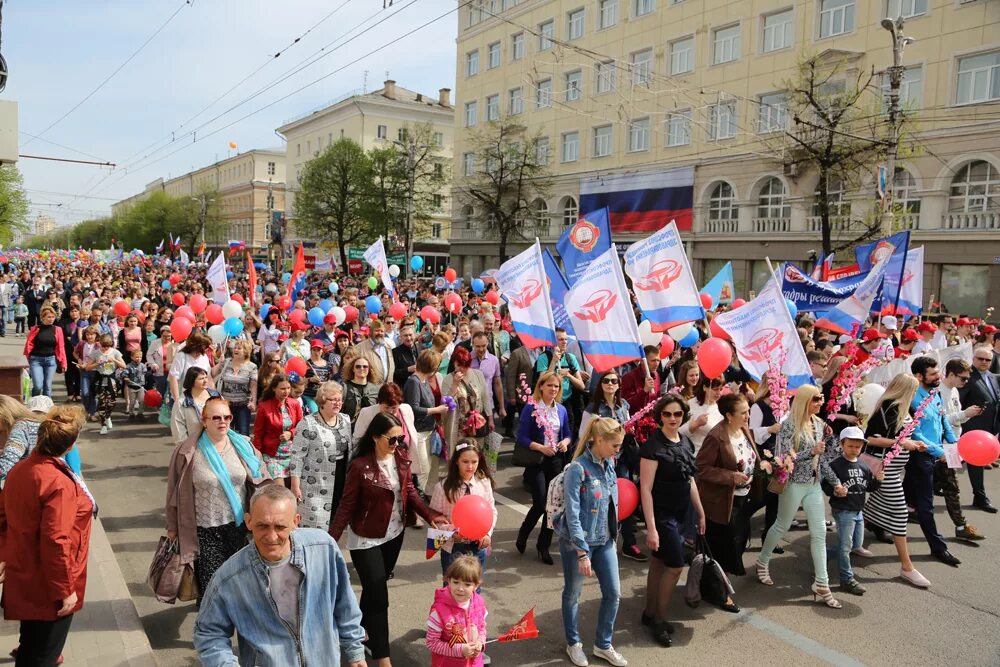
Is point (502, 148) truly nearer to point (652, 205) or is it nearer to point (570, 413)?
point (652, 205)

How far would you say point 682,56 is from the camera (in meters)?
33.6

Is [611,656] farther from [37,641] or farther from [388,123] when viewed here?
[388,123]

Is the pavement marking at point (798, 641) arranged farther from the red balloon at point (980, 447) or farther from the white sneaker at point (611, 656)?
the red balloon at point (980, 447)

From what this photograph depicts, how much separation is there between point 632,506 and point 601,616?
2.42 feet

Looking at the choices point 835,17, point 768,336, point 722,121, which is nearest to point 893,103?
point 768,336

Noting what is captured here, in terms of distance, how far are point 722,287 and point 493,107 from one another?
3464cm

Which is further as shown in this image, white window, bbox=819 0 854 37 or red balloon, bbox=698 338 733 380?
white window, bbox=819 0 854 37

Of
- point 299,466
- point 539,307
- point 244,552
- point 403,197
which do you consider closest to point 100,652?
point 299,466

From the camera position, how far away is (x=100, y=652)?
4.24 metres

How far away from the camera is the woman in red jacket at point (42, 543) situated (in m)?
3.41

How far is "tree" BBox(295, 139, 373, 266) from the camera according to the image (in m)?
51.0

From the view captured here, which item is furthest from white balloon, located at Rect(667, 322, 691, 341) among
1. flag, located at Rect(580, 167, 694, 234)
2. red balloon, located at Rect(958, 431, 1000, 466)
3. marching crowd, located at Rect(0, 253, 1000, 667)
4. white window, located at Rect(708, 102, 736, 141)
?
white window, located at Rect(708, 102, 736, 141)

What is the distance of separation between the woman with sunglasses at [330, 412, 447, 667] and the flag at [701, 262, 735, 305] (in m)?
10.2

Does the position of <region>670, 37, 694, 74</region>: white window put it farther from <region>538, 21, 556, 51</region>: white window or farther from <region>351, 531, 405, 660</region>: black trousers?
<region>351, 531, 405, 660</region>: black trousers
